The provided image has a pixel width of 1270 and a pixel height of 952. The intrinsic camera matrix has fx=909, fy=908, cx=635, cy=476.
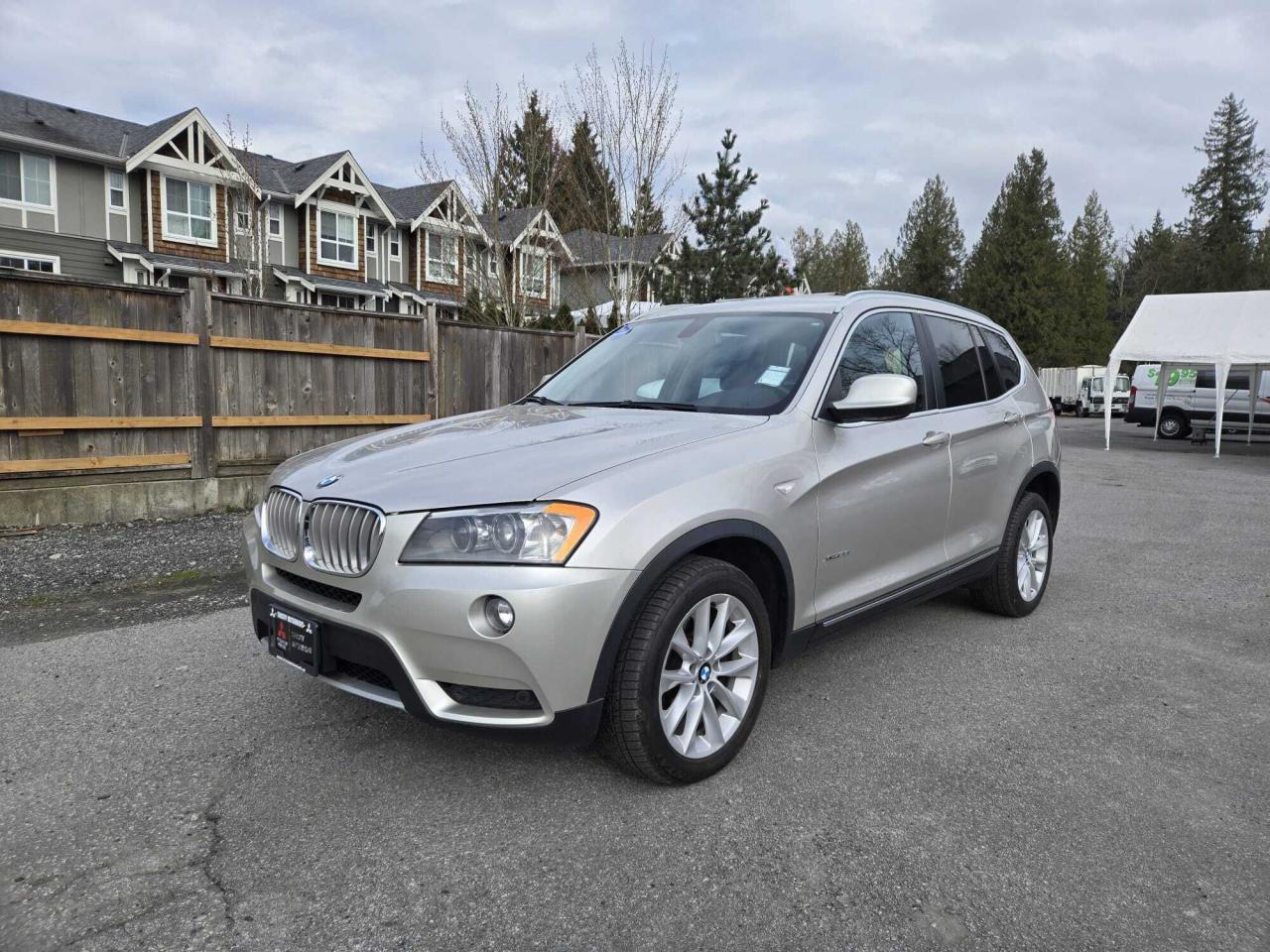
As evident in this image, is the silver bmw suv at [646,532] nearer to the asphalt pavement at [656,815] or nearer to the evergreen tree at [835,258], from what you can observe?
the asphalt pavement at [656,815]

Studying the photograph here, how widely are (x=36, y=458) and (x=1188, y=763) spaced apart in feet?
A: 25.9

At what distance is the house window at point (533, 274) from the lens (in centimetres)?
1647

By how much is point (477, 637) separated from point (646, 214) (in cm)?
1367

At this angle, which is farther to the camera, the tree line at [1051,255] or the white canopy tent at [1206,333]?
the tree line at [1051,255]

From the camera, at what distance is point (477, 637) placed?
262cm

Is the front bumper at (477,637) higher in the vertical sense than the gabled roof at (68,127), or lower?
lower

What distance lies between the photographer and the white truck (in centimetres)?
4006

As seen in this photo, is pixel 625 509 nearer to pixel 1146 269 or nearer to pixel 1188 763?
pixel 1188 763

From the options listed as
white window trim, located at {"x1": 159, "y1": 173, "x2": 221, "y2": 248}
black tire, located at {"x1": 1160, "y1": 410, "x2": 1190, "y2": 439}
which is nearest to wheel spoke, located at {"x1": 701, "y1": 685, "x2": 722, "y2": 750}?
black tire, located at {"x1": 1160, "y1": 410, "x2": 1190, "y2": 439}

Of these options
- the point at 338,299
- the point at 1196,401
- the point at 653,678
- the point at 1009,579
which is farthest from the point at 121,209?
the point at 1196,401

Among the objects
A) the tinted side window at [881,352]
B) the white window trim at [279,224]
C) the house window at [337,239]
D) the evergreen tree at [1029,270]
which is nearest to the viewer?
the tinted side window at [881,352]

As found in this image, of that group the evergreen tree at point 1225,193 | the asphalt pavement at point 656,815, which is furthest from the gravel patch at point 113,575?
the evergreen tree at point 1225,193

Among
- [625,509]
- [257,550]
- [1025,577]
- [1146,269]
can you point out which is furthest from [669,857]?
[1146,269]

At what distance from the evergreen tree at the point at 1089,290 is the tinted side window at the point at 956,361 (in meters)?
49.7
